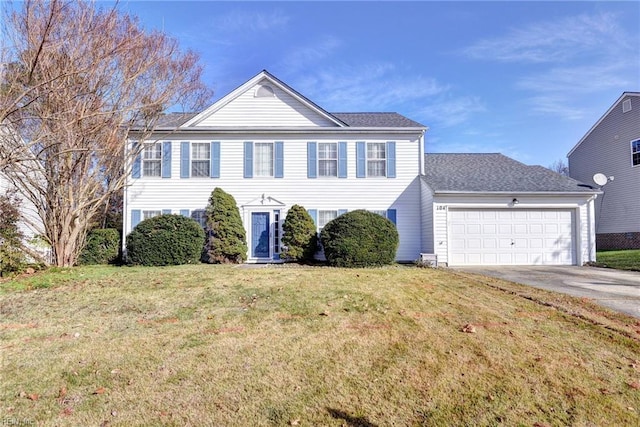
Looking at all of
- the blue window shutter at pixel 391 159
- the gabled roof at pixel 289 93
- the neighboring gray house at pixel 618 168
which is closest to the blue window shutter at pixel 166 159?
the gabled roof at pixel 289 93

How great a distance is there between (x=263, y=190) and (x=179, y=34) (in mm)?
6453

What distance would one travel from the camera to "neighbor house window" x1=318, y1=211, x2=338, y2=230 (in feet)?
44.9

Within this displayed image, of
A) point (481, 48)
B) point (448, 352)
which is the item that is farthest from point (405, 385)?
point (481, 48)

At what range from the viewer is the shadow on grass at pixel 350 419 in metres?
2.59

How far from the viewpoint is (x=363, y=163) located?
13.9m

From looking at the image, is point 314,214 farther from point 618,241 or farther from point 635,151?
point 635,151

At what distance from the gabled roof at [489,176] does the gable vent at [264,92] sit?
711cm

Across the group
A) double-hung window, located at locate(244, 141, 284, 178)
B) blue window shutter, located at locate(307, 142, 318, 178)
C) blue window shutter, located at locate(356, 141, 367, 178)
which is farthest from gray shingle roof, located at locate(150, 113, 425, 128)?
double-hung window, located at locate(244, 141, 284, 178)

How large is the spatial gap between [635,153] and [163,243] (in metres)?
21.8

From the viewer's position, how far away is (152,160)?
44.9 feet

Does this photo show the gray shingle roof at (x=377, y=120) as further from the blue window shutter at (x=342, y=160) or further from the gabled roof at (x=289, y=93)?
the blue window shutter at (x=342, y=160)

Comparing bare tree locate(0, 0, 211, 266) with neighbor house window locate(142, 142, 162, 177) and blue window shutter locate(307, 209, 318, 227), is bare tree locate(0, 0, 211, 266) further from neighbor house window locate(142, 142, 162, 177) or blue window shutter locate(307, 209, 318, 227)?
blue window shutter locate(307, 209, 318, 227)

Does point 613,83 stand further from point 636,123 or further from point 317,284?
point 317,284

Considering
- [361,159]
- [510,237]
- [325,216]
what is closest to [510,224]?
[510,237]
